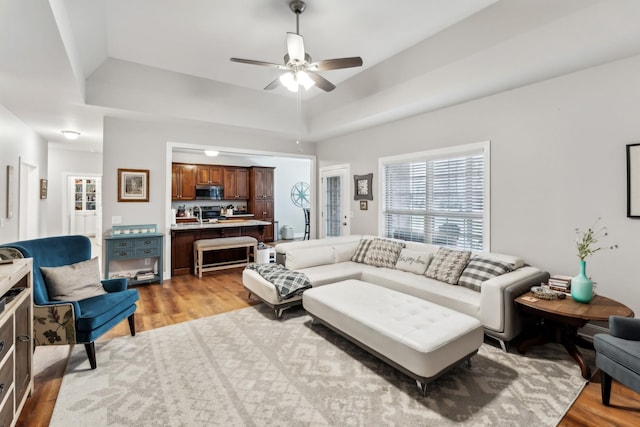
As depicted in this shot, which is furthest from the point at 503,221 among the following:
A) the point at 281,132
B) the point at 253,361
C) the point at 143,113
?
the point at 143,113

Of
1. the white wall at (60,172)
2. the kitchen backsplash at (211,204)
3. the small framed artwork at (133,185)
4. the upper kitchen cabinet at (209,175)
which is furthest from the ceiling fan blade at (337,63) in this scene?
the white wall at (60,172)

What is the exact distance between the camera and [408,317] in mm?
2418

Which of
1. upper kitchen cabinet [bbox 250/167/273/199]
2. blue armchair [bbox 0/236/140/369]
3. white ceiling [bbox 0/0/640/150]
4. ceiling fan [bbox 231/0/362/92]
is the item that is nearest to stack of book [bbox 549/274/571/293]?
white ceiling [bbox 0/0/640/150]

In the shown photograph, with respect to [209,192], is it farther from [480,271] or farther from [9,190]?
[480,271]

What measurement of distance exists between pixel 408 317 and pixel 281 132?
4433mm

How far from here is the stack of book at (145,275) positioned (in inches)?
187

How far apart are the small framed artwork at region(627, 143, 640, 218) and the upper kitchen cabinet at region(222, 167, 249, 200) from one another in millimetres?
8434

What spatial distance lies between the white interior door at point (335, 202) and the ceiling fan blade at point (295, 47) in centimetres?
323

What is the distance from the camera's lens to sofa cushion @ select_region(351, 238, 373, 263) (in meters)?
4.57

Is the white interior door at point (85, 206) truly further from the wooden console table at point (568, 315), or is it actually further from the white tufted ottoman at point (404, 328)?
the wooden console table at point (568, 315)

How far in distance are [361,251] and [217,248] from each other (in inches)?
104

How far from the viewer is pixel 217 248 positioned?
538 cm

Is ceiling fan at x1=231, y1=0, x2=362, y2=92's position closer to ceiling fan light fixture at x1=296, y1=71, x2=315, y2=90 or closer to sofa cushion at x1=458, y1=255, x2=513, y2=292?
ceiling fan light fixture at x1=296, y1=71, x2=315, y2=90

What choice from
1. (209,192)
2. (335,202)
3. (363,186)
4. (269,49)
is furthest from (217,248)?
(209,192)
